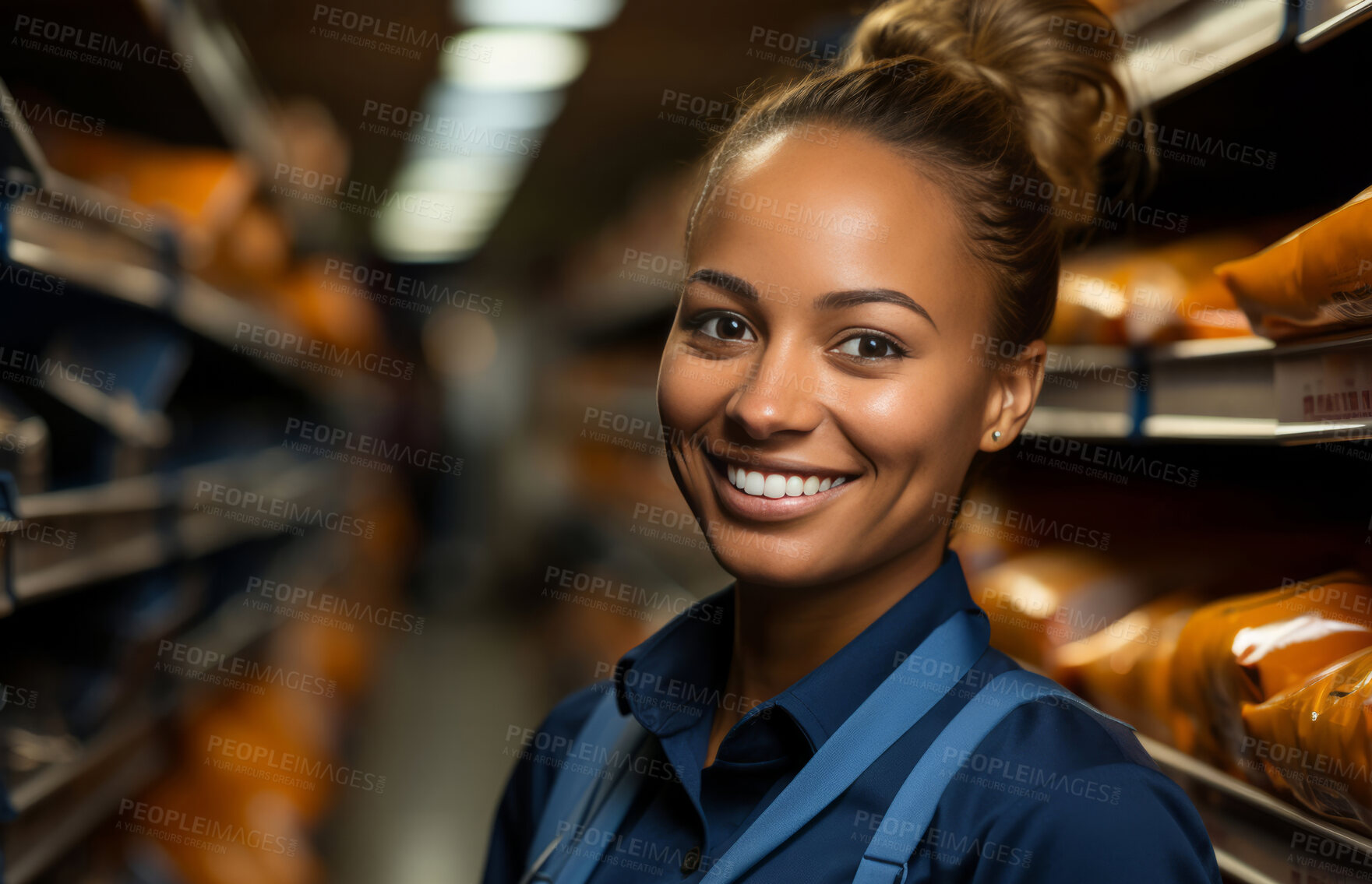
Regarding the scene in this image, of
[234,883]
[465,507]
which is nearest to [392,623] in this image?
[465,507]

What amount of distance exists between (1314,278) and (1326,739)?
50 centimetres

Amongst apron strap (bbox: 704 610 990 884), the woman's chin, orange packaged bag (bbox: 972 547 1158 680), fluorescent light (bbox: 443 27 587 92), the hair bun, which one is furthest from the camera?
fluorescent light (bbox: 443 27 587 92)

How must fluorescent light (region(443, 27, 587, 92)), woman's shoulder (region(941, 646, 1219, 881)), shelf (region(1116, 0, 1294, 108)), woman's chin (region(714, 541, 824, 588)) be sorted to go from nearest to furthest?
woman's shoulder (region(941, 646, 1219, 881)) → woman's chin (region(714, 541, 824, 588)) → shelf (region(1116, 0, 1294, 108)) → fluorescent light (region(443, 27, 587, 92))

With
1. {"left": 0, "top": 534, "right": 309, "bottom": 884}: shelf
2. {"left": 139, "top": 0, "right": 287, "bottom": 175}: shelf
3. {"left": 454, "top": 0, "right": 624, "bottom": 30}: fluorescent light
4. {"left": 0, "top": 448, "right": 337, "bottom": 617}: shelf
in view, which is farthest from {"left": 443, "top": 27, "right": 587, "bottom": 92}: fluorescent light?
{"left": 0, "top": 534, "right": 309, "bottom": 884}: shelf

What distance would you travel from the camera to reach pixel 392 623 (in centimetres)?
675

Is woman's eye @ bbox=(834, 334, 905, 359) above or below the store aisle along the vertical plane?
above

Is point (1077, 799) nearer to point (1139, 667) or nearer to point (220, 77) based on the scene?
point (1139, 667)

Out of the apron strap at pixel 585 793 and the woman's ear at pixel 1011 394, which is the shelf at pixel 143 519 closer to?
the apron strap at pixel 585 793

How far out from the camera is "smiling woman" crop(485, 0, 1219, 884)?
0.88 m

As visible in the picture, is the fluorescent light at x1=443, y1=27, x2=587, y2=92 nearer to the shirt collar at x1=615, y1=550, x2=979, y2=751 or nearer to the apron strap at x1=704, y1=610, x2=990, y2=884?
the shirt collar at x1=615, y1=550, x2=979, y2=751

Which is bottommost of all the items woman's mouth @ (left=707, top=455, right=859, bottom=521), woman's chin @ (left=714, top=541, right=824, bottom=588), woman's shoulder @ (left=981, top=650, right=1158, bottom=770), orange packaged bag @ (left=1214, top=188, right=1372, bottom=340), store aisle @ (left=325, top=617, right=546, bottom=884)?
store aisle @ (left=325, top=617, right=546, bottom=884)

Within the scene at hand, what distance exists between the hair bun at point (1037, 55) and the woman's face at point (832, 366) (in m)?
0.34

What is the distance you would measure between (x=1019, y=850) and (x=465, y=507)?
8.82 m

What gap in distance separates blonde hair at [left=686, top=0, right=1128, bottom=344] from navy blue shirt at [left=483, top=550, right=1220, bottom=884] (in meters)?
0.40
